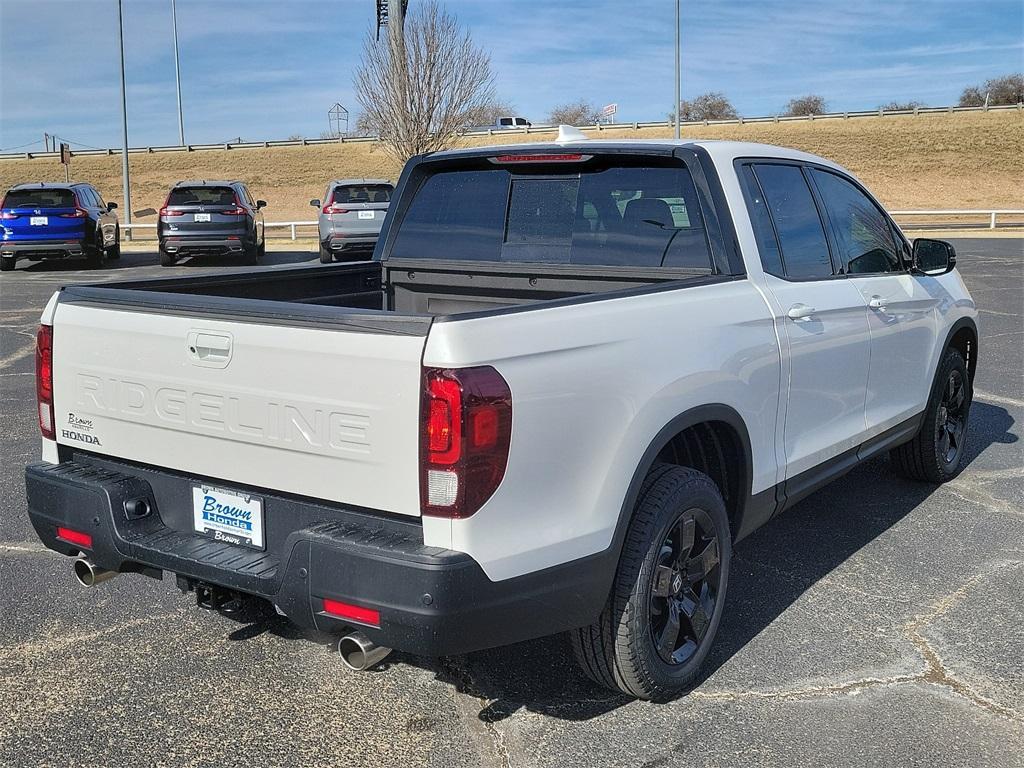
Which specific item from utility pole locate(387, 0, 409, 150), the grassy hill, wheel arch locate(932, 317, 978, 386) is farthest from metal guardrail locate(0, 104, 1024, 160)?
wheel arch locate(932, 317, 978, 386)

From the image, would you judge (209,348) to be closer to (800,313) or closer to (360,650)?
(360,650)

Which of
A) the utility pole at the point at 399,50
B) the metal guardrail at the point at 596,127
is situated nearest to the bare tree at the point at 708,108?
the metal guardrail at the point at 596,127

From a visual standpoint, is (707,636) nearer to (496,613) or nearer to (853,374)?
(496,613)

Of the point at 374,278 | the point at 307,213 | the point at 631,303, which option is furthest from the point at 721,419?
the point at 307,213

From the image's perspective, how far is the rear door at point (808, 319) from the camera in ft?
13.4

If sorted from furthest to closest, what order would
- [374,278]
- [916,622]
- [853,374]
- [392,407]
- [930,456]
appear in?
[930,456]
[374,278]
[853,374]
[916,622]
[392,407]

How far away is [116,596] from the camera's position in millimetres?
4402

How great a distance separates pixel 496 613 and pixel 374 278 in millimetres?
2501

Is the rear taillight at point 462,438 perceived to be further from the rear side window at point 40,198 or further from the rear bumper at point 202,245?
the rear side window at point 40,198

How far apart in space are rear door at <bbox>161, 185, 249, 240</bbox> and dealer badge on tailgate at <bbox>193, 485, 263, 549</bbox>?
1856 centimetres

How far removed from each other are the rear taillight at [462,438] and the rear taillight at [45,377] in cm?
163

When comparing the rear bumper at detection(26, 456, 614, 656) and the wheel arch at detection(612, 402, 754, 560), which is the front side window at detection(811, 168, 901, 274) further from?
the rear bumper at detection(26, 456, 614, 656)

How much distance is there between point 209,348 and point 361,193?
60.0ft

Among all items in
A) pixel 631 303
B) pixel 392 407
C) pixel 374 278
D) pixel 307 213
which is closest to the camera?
pixel 392 407
